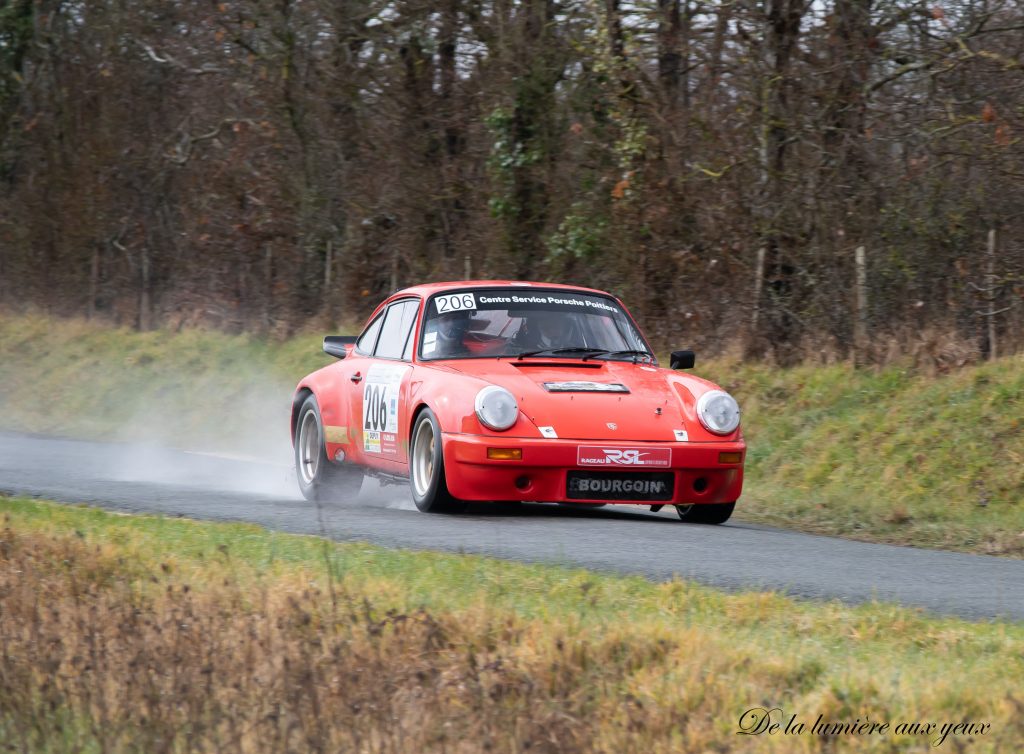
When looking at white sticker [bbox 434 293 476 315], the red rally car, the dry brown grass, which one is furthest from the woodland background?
the dry brown grass

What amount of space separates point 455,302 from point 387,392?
0.80 m

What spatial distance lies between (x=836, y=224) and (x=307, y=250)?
1194 centimetres

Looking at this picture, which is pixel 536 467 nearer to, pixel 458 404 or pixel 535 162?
pixel 458 404

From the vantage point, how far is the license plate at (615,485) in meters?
9.49

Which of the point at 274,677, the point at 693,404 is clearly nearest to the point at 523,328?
the point at 693,404

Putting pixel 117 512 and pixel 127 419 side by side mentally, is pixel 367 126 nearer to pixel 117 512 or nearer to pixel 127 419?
pixel 127 419

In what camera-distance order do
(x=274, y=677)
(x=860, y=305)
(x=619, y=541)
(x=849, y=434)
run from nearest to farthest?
(x=274, y=677) → (x=619, y=541) → (x=849, y=434) → (x=860, y=305)

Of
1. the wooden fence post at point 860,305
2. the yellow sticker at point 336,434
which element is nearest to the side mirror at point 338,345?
the yellow sticker at point 336,434

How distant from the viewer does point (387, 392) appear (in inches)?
422

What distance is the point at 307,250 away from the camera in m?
26.5

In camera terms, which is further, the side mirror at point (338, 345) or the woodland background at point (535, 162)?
the woodland background at point (535, 162)

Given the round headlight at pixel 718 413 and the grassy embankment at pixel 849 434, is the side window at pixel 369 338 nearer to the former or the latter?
the round headlight at pixel 718 413

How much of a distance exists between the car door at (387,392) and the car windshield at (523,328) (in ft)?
0.85

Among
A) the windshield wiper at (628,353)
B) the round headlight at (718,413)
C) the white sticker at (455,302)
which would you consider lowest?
the round headlight at (718,413)
